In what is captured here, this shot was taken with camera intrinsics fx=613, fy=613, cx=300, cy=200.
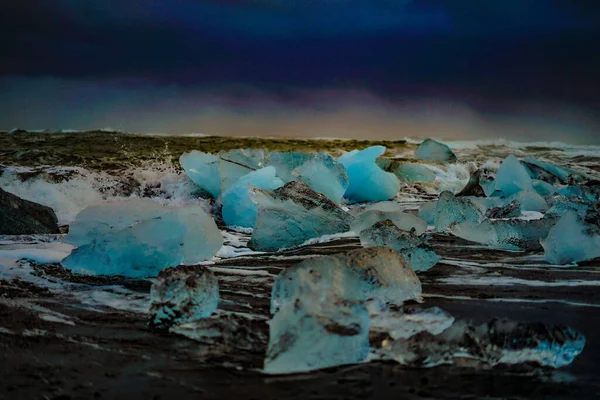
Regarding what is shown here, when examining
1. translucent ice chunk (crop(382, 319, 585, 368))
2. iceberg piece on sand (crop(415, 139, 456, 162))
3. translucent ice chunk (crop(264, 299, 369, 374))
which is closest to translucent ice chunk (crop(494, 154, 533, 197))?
iceberg piece on sand (crop(415, 139, 456, 162))

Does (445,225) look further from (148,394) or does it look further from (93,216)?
(148,394)

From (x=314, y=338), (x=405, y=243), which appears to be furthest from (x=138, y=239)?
(x=314, y=338)

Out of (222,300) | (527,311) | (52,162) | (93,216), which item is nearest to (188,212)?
(93,216)

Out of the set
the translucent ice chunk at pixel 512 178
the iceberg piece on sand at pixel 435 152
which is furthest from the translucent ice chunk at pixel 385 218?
the iceberg piece on sand at pixel 435 152

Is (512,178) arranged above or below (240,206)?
above

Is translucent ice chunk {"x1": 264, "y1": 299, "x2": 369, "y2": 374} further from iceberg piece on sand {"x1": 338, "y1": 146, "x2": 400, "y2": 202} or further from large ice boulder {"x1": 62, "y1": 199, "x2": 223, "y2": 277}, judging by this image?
iceberg piece on sand {"x1": 338, "y1": 146, "x2": 400, "y2": 202}

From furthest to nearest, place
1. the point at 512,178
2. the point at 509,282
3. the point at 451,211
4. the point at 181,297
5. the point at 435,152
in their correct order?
the point at 435,152 < the point at 512,178 < the point at 451,211 < the point at 509,282 < the point at 181,297

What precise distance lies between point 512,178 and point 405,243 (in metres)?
4.65

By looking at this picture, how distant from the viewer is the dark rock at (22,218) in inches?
192

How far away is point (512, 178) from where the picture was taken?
8.06 meters

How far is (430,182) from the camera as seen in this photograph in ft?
34.5

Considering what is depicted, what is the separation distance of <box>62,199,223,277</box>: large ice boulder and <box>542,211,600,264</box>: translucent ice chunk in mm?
2205

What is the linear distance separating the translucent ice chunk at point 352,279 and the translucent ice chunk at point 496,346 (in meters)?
0.35

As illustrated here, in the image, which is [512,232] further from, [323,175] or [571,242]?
[323,175]
